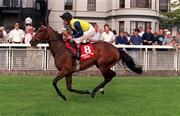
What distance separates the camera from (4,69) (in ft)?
59.3

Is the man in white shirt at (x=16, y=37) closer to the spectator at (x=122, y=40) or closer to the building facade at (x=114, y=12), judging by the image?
the spectator at (x=122, y=40)

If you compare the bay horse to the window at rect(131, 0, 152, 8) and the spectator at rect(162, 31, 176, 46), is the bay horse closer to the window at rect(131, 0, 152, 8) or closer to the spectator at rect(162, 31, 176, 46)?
the spectator at rect(162, 31, 176, 46)

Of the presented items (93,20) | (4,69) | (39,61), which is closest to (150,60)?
(39,61)

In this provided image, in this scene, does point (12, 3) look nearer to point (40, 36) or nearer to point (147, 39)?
point (147, 39)

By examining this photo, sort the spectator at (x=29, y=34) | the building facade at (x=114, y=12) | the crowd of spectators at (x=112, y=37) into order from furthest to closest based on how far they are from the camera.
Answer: the building facade at (x=114, y=12), the crowd of spectators at (x=112, y=37), the spectator at (x=29, y=34)

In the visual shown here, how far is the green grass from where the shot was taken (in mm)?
9281

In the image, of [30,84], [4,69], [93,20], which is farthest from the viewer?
[93,20]

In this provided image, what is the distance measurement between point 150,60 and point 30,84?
6.86 metres

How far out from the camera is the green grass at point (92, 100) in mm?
9281

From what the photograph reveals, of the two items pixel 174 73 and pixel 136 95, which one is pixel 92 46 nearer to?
pixel 136 95

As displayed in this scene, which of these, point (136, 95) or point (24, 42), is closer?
point (136, 95)

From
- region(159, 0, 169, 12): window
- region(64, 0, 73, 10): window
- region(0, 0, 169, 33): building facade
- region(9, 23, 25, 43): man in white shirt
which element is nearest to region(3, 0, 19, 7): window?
region(0, 0, 169, 33): building facade

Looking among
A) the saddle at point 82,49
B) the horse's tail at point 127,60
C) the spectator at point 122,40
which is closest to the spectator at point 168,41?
the spectator at point 122,40

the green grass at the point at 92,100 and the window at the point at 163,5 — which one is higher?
the window at the point at 163,5
